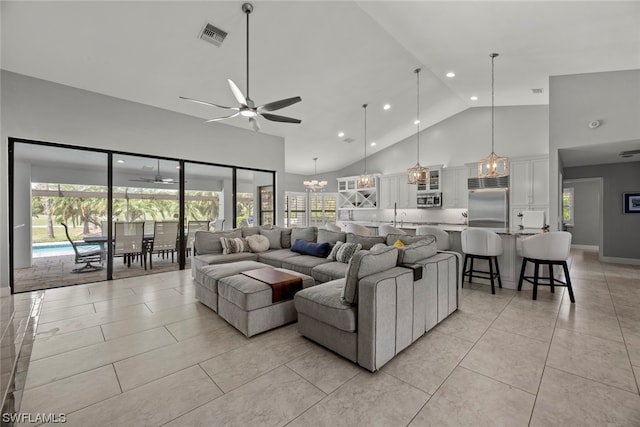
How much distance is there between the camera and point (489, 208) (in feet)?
22.3

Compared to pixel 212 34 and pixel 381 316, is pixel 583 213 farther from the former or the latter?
pixel 212 34

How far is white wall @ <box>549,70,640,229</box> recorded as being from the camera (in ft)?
15.0

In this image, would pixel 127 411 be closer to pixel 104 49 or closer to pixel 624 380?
pixel 624 380

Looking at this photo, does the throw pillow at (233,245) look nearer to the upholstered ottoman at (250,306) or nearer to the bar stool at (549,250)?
the upholstered ottoman at (250,306)

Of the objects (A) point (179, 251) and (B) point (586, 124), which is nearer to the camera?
(B) point (586, 124)

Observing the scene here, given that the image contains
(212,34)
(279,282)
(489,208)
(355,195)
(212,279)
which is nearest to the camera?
(279,282)

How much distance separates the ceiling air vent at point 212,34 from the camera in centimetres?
358

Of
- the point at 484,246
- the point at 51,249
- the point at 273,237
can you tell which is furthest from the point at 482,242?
the point at 51,249

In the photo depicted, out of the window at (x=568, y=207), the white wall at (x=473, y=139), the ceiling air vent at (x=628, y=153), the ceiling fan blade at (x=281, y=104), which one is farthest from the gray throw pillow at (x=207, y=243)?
the window at (x=568, y=207)

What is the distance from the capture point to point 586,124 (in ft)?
16.2

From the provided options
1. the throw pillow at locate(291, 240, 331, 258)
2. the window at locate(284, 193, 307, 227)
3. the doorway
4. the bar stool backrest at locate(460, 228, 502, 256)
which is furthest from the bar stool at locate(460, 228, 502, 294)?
the window at locate(284, 193, 307, 227)

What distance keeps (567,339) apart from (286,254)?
3726 millimetres

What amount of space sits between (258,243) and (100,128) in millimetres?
3347

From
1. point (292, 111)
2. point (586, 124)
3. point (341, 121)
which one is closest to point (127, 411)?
point (292, 111)
